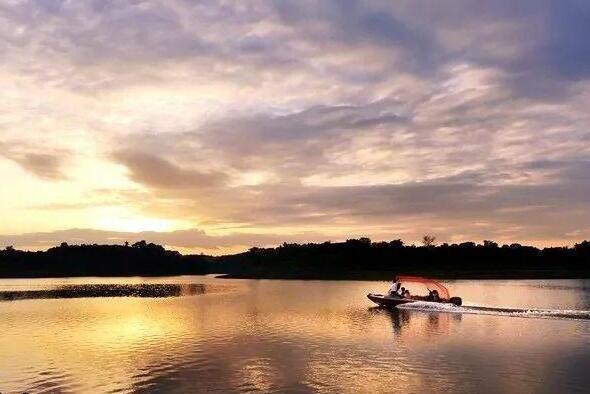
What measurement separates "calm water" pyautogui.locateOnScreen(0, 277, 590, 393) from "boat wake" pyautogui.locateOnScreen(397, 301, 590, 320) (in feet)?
1.68

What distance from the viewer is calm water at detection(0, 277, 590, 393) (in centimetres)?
2770

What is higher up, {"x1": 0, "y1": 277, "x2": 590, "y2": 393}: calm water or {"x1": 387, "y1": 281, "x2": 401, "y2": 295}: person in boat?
{"x1": 387, "y1": 281, "x2": 401, "y2": 295}: person in boat

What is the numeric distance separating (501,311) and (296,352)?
100 feet

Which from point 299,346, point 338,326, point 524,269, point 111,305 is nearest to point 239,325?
point 338,326

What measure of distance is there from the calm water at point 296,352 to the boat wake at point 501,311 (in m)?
0.51

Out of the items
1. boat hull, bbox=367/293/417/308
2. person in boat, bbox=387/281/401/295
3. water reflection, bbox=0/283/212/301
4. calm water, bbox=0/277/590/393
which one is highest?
person in boat, bbox=387/281/401/295

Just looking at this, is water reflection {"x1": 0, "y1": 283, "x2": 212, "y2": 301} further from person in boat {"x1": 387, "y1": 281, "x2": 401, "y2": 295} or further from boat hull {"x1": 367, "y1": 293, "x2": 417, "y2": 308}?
person in boat {"x1": 387, "y1": 281, "x2": 401, "y2": 295}

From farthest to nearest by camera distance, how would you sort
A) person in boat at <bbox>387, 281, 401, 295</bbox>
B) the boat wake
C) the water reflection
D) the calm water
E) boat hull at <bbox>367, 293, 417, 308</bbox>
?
the water reflection < person in boat at <bbox>387, 281, 401, 295</bbox> < boat hull at <bbox>367, 293, 417, 308</bbox> < the boat wake < the calm water

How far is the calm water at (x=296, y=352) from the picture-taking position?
27703mm

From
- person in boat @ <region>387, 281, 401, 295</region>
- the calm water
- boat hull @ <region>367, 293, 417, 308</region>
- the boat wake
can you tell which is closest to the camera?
the calm water

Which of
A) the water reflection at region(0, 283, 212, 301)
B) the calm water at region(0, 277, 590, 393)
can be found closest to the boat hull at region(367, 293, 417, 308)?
the calm water at region(0, 277, 590, 393)

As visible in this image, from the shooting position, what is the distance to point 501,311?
57906mm

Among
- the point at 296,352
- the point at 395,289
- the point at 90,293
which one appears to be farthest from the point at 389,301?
the point at 90,293

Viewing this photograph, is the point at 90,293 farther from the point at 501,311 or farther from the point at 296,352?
the point at 296,352
